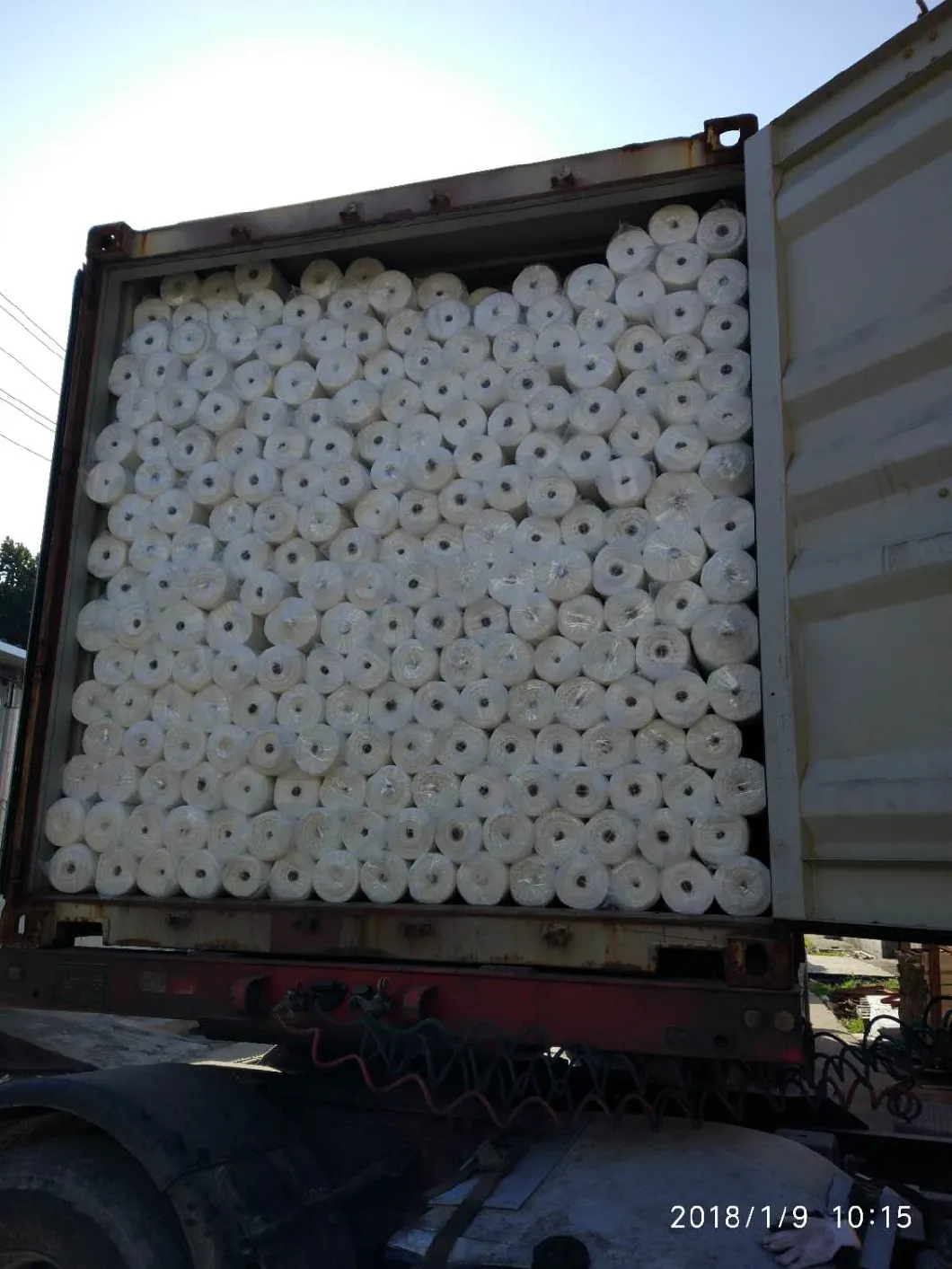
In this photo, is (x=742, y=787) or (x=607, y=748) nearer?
(x=742, y=787)

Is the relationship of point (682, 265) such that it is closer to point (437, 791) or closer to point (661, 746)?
point (661, 746)

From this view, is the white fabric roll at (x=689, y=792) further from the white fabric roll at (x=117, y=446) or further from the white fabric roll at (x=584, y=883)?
the white fabric roll at (x=117, y=446)

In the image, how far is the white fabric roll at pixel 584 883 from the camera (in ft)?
9.57

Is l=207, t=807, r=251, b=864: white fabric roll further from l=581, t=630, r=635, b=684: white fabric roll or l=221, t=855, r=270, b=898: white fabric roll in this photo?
l=581, t=630, r=635, b=684: white fabric roll

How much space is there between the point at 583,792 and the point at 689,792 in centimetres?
29

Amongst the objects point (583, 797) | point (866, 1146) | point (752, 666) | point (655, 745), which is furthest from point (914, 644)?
point (866, 1146)

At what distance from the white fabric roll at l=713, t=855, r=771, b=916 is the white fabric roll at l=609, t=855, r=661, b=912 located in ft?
0.56

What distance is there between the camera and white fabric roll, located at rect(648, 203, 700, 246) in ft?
11.0

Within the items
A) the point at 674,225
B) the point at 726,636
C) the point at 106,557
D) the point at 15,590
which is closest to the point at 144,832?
the point at 106,557

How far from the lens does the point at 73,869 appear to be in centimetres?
352

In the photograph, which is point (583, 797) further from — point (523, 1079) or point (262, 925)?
point (262, 925)

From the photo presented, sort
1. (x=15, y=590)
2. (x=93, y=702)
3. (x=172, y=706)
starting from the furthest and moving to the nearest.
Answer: (x=15, y=590) → (x=93, y=702) → (x=172, y=706)
